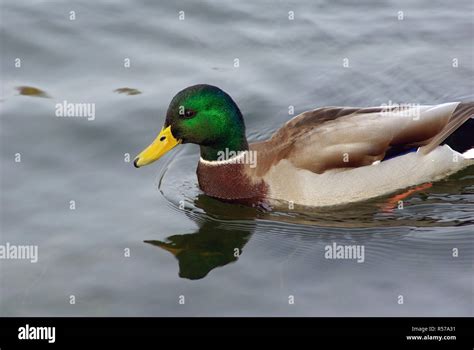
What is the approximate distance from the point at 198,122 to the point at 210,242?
1093 millimetres

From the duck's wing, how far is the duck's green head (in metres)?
0.39

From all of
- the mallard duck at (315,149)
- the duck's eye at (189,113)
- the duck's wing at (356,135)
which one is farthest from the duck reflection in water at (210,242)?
the duck's eye at (189,113)

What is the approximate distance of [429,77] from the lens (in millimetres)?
11086

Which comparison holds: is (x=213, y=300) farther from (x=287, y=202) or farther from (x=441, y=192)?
(x=441, y=192)

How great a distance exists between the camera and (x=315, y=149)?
8.70 m

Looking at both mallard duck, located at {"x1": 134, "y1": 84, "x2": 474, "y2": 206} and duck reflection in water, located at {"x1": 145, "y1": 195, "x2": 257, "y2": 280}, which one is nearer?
duck reflection in water, located at {"x1": 145, "y1": 195, "x2": 257, "y2": 280}

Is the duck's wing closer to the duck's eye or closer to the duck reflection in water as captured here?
the duck reflection in water

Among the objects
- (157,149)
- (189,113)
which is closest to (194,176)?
(157,149)

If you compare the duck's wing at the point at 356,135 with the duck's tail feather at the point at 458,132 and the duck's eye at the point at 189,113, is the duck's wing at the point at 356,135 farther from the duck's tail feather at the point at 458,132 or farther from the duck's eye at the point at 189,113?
the duck's eye at the point at 189,113

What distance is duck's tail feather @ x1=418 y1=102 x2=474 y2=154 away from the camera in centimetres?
912

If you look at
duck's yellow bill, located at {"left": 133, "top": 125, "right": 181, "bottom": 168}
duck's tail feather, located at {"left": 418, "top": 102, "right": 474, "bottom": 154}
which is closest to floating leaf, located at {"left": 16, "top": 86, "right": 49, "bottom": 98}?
duck's yellow bill, located at {"left": 133, "top": 125, "right": 181, "bottom": 168}
